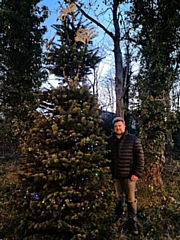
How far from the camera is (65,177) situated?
10.9ft

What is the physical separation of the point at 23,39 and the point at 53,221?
7277 mm

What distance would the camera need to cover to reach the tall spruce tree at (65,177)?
10.7 feet

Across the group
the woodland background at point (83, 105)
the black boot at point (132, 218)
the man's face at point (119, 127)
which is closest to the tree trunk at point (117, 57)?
the woodland background at point (83, 105)

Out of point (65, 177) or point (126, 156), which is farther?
point (126, 156)

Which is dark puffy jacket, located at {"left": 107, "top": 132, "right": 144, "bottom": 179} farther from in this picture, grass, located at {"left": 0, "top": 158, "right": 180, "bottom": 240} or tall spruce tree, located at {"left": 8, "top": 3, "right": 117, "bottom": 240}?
grass, located at {"left": 0, "top": 158, "right": 180, "bottom": 240}

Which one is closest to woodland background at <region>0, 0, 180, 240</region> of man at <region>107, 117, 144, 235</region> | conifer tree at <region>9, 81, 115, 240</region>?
conifer tree at <region>9, 81, 115, 240</region>

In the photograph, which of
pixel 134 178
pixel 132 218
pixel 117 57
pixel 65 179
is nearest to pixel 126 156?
pixel 134 178

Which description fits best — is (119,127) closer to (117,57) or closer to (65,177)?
(65,177)

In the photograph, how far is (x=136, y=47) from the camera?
7.48 metres

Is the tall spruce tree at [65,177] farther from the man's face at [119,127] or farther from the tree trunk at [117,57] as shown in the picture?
the tree trunk at [117,57]

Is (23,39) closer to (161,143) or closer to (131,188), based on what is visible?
(161,143)

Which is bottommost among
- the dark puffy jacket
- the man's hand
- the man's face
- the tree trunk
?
the man's hand

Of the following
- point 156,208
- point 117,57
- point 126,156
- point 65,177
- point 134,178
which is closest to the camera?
point 65,177

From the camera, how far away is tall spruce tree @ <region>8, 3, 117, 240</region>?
3.26 meters
